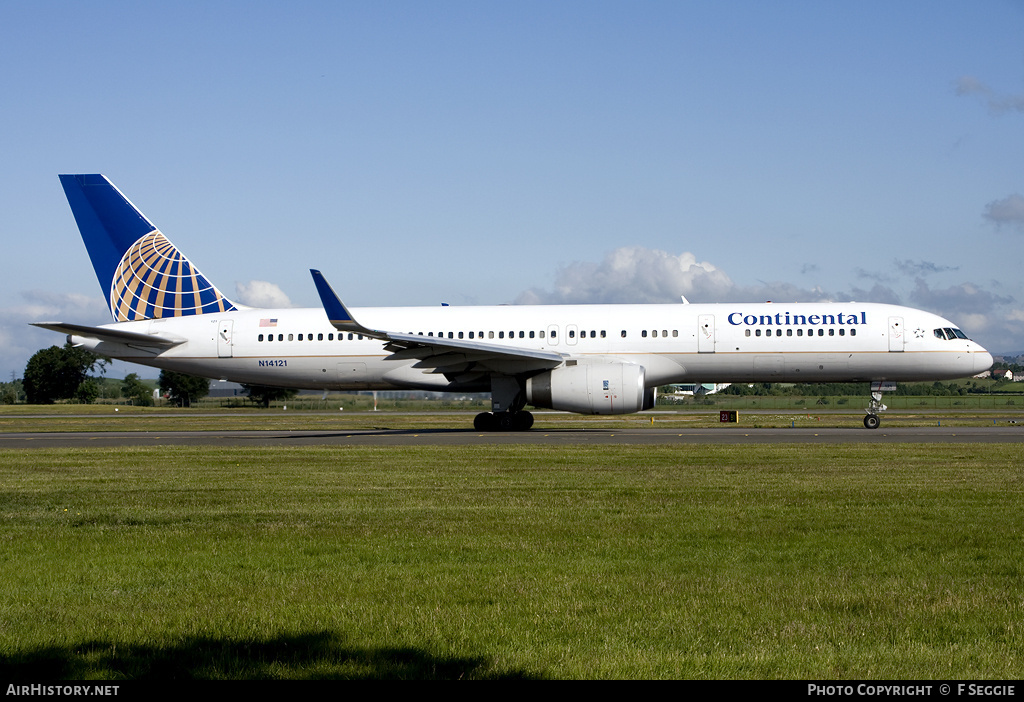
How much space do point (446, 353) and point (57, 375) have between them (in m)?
86.1

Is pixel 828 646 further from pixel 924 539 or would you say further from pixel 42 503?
pixel 42 503

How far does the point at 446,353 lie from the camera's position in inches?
1047

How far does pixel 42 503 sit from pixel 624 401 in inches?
661

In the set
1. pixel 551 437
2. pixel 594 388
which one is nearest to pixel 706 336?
pixel 594 388

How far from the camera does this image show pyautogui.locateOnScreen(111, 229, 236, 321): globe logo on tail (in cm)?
3131

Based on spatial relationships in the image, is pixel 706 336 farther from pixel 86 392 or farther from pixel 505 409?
pixel 86 392

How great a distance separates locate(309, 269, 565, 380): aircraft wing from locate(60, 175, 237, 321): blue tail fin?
8.79m

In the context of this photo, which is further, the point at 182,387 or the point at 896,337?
the point at 182,387

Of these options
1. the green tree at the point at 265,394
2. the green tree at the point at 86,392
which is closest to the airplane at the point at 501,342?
the green tree at the point at 265,394

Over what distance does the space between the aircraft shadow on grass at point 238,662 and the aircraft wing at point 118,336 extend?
24.9 metres

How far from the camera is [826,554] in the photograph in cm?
781

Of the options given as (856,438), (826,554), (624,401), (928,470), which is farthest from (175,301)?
(826,554)

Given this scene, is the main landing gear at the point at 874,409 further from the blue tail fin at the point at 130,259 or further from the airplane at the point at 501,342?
the blue tail fin at the point at 130,259

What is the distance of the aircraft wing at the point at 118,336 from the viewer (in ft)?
92.2
